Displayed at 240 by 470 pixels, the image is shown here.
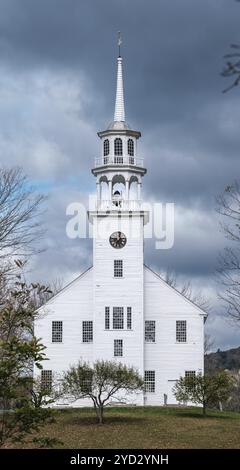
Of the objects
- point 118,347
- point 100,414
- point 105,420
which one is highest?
point 118,347

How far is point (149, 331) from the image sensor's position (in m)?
51.5

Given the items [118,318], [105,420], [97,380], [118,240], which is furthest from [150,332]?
[105,420]

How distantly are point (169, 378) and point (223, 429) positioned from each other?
668 inches

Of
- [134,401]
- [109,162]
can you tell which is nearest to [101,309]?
[134,401]

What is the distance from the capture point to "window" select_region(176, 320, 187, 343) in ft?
169

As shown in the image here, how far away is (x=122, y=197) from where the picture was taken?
52.8 metres

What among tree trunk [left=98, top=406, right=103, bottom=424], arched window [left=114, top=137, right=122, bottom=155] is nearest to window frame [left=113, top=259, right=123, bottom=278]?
arched window [left=114, top=137, right=122, bottom=155]

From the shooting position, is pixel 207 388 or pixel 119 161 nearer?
pixel 207 388

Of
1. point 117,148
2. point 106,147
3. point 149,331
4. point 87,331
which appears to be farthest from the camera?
point 106,147

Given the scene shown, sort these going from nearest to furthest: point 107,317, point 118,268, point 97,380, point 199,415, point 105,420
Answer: point 105,420, point 97,380, point 199,415, point 107,317, point 118,268

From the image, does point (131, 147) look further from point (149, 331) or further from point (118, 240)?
point (149, 331)

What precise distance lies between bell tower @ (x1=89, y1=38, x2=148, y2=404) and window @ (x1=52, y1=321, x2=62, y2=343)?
2365 millimetres

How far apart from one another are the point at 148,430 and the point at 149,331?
701 inches
